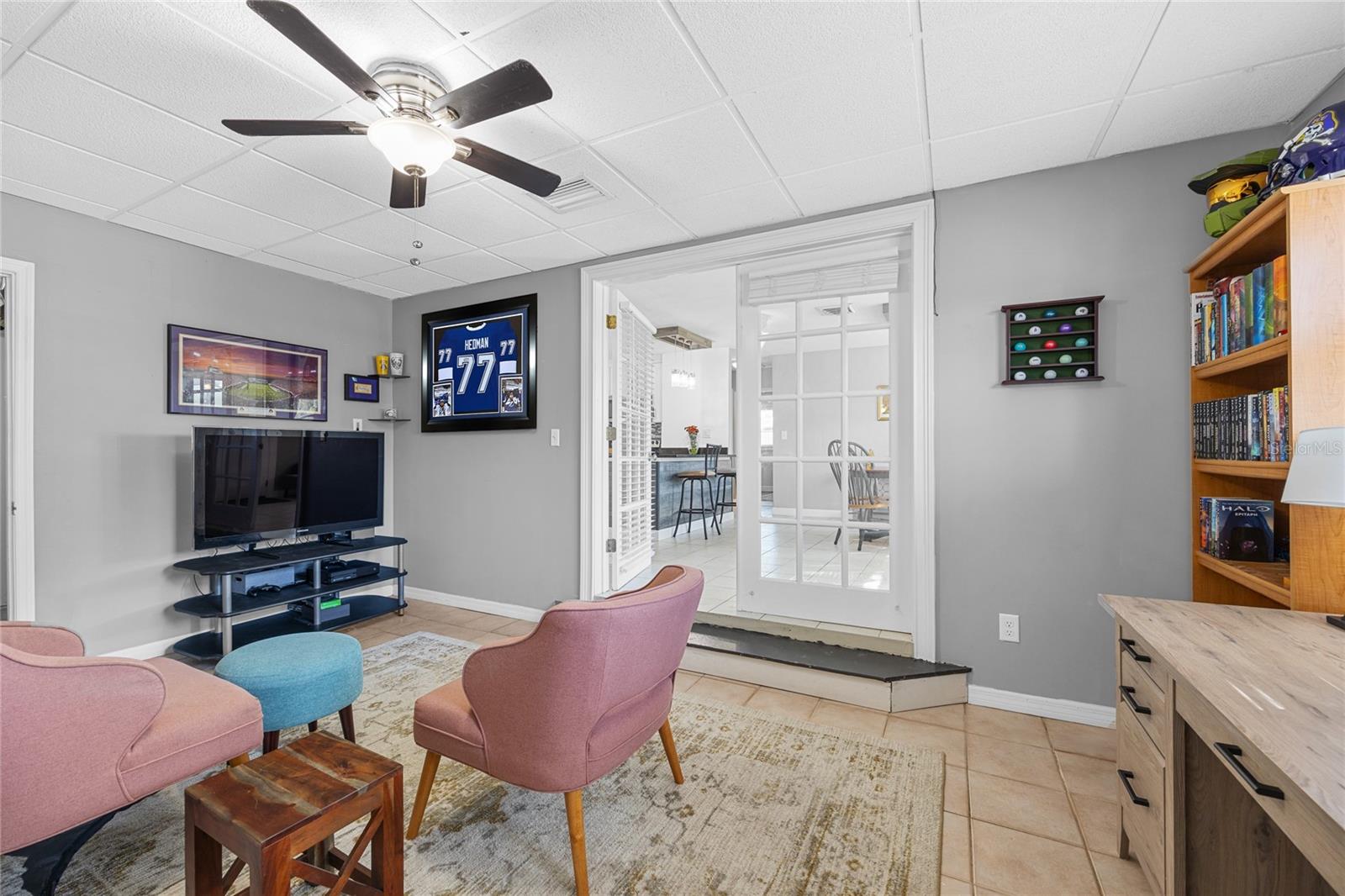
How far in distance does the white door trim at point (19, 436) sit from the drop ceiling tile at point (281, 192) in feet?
3.59

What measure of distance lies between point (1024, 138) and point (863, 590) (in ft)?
7.25

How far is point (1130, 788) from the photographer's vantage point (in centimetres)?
151

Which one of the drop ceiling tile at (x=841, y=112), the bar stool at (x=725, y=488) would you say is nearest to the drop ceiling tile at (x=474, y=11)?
the drop ceiling tile at (x=841, y=112)

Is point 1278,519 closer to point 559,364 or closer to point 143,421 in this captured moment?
point 559,364

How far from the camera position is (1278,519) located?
187 centimetres

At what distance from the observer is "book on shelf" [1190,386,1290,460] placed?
5.08 feet

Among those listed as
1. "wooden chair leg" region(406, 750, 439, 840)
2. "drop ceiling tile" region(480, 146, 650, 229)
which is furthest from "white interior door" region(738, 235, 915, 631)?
"wooden chair leg" region(406, 750, 439, 840)

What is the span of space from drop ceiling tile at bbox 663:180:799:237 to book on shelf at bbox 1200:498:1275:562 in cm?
218

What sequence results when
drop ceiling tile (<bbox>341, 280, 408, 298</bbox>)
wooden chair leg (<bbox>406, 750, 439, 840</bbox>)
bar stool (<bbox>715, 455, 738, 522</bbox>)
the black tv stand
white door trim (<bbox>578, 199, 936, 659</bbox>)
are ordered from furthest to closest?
bar stool (<bbox>715, 455, 738, 522</bbox>) < drop ceiling tile (<bbox>341, 280, 408, 298</bbox>) < the black tv stand < white door trim (<bbox>578, 199, 936, 659</bbox>) < wooden chair leg (<bbox>406, 750, 439, 840</bbox>)

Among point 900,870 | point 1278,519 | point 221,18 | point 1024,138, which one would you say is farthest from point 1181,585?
point 221,18

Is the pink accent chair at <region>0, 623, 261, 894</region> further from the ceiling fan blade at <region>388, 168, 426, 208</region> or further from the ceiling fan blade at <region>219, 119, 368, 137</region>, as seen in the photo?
the ceiling fan blade at <region>388, 168, 426, 208</region>

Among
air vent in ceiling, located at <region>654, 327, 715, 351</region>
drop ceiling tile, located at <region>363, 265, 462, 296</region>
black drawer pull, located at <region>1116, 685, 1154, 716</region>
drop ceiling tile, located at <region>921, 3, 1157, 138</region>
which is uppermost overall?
air vent in ceiling, located at <region>654, 327, 715, 351</region>

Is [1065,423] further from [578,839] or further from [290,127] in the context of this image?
[290,127]

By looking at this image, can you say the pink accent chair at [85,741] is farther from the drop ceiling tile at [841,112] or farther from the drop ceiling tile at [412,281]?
A: the drop ceiling tile at [412,281]
